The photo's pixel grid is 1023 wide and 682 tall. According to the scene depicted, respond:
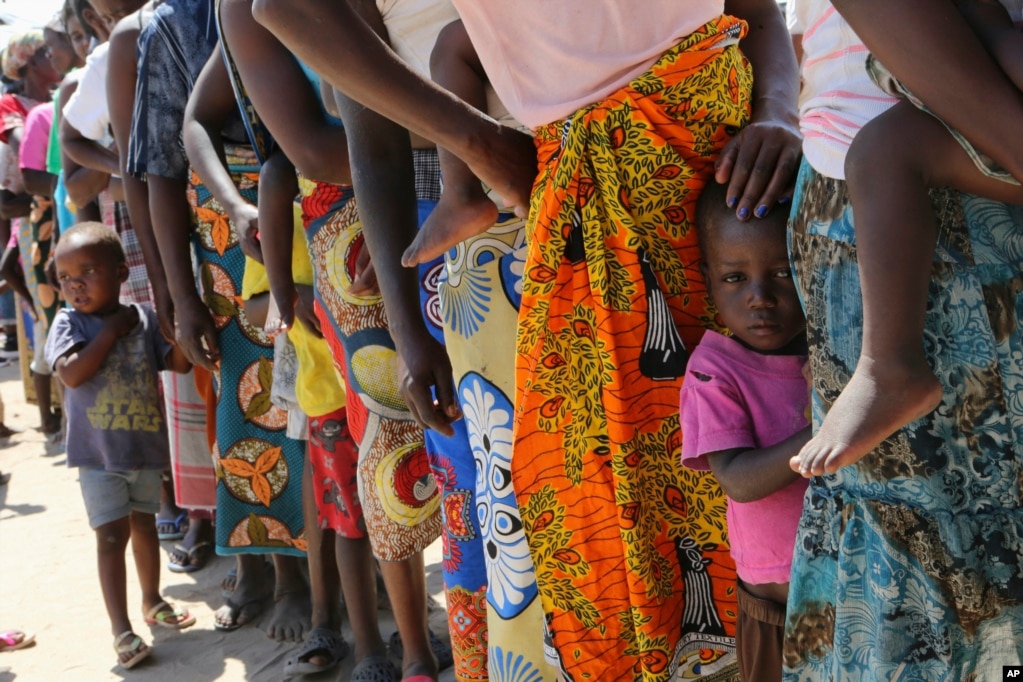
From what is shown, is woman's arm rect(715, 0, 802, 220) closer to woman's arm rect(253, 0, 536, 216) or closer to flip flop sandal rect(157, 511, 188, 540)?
woman's arm rect(253, 0, 536, 216)

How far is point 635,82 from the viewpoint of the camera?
1888 millimetres

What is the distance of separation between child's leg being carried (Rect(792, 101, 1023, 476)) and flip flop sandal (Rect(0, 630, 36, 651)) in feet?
12.0

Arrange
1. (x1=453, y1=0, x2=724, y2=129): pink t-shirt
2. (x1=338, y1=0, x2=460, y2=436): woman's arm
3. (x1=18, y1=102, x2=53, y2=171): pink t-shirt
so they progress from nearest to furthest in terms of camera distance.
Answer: (x1=453, y1=0, x2=724, y2=129): pink t-shirt
(x1=338, y1=0, x2=460, y2=436): woman's arm
(x1=18, y1=102, x2=53, y2=171): pink t-shirt

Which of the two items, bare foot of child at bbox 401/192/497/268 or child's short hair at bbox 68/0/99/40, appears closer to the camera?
bare foot of child at bbox 401/192/497/268

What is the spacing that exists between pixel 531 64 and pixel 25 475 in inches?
233

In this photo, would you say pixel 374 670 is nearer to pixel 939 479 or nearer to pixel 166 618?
pixel 166 618

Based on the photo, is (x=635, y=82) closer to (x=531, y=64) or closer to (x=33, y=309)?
(x=531, y=64)

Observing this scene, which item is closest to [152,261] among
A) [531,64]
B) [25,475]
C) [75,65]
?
[531,64]

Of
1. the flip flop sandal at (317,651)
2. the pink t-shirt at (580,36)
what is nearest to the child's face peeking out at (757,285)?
the pink t-shirt at (580,36)

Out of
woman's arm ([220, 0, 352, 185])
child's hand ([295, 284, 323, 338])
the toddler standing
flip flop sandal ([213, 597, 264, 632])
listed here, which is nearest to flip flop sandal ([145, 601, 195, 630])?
the toddler standing

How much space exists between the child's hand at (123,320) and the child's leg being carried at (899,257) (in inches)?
130

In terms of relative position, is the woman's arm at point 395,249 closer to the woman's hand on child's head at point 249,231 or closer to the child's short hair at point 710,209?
the child's short hair at point 710,209

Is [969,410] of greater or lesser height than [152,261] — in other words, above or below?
below

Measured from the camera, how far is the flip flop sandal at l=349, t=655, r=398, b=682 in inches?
132
